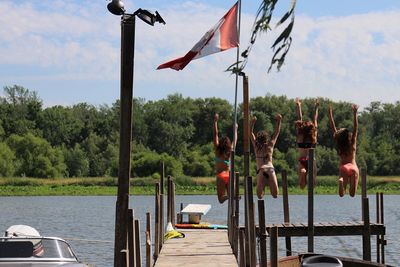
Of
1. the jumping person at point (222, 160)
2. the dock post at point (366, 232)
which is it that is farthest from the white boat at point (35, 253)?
the dock post at point (366, 232)

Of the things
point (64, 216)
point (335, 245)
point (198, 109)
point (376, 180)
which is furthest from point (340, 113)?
point (198, 109)

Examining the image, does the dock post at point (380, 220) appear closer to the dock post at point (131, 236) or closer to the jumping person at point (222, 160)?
the jumping person at point (222, 160)

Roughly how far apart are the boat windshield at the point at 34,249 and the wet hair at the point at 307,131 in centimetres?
521

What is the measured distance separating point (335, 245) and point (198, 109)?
64211mm

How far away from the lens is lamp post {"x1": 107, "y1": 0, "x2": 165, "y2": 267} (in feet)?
41.2

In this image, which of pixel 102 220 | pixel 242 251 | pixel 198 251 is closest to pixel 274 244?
pixel 242 251

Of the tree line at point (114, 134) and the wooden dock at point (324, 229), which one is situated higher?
the tree line at point (114, 134)

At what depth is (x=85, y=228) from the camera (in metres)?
47.2

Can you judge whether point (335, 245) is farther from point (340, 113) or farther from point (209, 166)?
point (209, 166)

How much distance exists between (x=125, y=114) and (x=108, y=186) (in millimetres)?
76214

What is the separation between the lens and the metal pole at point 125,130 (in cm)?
1259

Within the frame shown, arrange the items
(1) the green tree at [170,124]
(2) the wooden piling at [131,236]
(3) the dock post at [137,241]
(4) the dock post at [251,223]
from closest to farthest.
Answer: (2) the wooden piling at [131,236]
(3) the dock post at [137,241]
(4) the dock post at [251,223]
(1) the green tree at [170,124]

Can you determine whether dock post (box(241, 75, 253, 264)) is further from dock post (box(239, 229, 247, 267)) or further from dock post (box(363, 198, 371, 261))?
dock post (box(363, 198, 371, 261))

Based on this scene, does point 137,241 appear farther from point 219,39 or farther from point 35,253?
point 219,39
